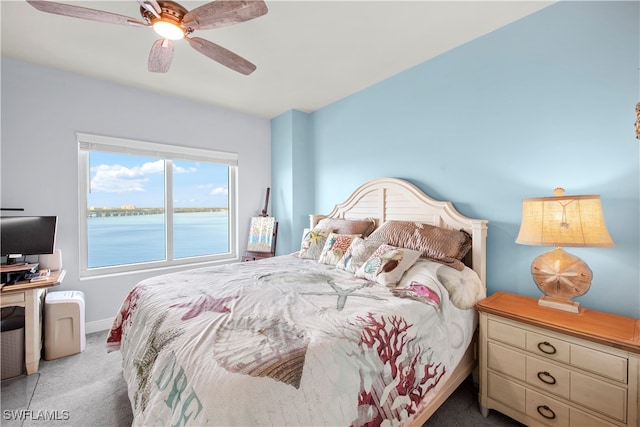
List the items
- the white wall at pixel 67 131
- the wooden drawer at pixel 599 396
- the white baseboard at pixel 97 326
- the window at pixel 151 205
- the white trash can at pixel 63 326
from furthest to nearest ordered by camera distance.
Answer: the window at pixel 151 205 < the white baseboard at pixel 97 326 < the white wall at pixel 67 131 < the white trash can at pixel 63 326 < the wooden drawer at pixel 599 396

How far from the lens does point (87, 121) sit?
110 inches

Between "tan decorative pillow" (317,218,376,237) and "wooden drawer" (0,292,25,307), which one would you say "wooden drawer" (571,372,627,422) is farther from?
"wooden drawer" (0,292,25,307)

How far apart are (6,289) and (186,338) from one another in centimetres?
194

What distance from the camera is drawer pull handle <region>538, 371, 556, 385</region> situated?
1.45 meters

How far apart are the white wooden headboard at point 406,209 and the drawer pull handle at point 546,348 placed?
60cm

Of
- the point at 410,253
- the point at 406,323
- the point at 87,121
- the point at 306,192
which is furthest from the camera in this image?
the point at 306,192

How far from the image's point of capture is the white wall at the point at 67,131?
2.49 m

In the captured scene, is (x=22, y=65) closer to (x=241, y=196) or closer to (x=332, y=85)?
(x=241, y=196)

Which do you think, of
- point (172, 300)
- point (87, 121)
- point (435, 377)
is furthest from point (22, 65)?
point (435, 377)

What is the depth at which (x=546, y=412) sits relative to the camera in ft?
4.82

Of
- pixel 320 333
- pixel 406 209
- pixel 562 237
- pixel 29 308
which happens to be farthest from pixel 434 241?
pixel 29 308

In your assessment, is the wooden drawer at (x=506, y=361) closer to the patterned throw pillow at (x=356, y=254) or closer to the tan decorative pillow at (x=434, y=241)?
the tan decorative pillow at (x=434, y=241)

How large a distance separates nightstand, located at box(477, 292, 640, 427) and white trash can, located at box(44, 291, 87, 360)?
128 inches

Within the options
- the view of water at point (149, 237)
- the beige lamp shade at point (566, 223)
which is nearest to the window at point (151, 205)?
the view of water at point (149, 237)
